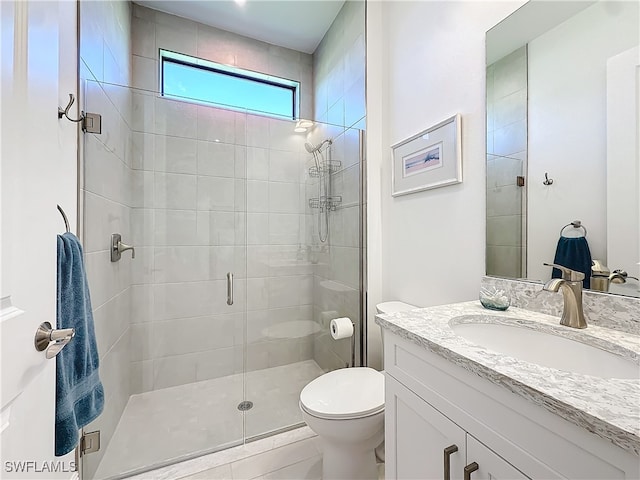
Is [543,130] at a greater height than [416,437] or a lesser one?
greater

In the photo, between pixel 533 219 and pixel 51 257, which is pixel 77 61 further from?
pixel 533 219

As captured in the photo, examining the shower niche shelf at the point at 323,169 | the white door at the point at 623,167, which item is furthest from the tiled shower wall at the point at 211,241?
the white door at the point at 623,167

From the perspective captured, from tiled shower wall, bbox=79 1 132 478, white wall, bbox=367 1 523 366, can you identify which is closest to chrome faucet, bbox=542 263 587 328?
white wall, bbox=367 1 523 366

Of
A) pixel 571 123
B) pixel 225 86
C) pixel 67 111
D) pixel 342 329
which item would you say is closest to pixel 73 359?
pixel 67 111

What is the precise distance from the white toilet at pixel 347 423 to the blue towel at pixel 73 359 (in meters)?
0.82

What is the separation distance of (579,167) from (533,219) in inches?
8.8

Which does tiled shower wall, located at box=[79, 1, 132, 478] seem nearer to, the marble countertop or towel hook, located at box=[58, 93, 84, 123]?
towel hook, located at box=[58, 93, 84, 123]

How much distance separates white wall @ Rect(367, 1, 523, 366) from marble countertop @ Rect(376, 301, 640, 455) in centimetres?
47

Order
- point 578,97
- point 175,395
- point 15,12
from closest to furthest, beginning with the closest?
1. point 15,12
2. point 578,97
3. point 175,395

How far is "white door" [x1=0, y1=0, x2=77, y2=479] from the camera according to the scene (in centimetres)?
54

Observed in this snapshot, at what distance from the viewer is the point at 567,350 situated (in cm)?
84

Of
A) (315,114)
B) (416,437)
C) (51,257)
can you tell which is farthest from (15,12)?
(315,114)

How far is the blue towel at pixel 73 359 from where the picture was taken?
826 millimetres

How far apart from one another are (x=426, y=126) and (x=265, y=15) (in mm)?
1733
